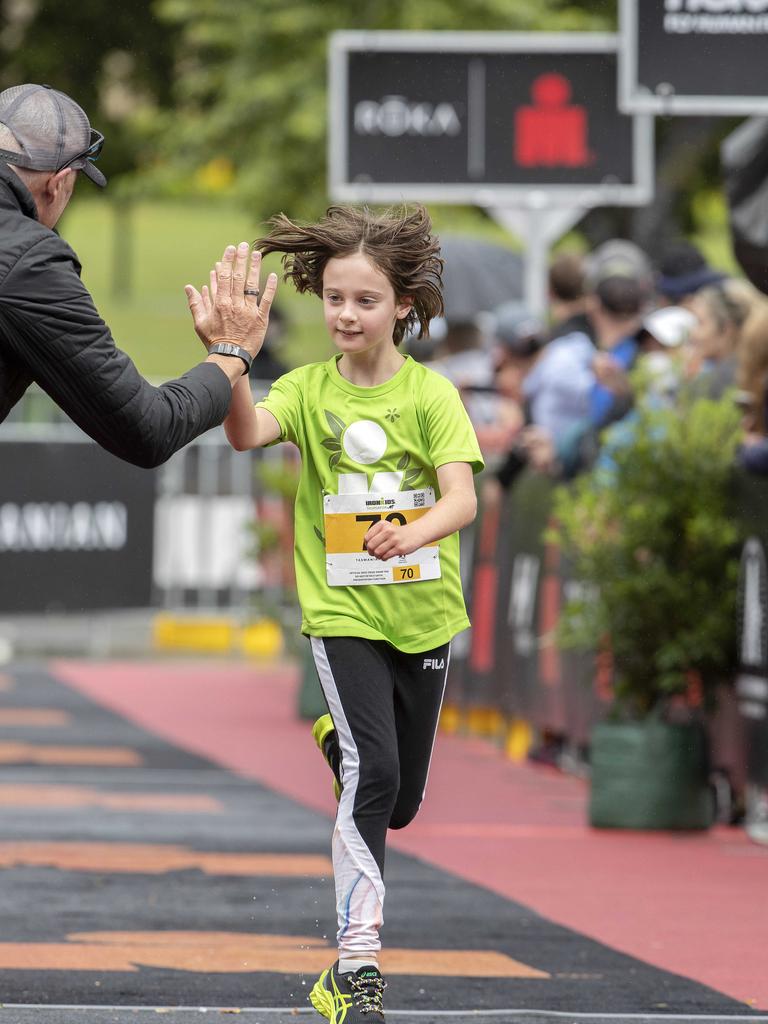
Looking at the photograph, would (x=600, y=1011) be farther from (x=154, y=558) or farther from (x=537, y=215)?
(x=154, y=558)

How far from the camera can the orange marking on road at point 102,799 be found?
10.0 meters

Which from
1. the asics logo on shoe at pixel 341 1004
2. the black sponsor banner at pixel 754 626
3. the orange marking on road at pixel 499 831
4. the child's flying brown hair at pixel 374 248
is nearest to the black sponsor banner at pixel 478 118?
the black sponsor banner at pixel 754 626

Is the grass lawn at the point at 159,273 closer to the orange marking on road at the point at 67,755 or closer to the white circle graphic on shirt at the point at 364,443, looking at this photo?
the orange marking on road at the point at 67,755

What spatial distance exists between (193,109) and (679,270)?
28304 mm

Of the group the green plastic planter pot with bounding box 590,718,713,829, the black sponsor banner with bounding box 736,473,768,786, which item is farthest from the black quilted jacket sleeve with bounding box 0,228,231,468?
the green plastic planter pot with bounding box 590,718,713,829

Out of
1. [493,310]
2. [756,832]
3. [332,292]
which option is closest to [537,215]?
[493,310]

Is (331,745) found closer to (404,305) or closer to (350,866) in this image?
(350,866)

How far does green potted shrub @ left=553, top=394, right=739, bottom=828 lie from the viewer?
9562 mm

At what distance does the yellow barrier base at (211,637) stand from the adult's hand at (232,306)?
14.4 m

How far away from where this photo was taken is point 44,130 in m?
4.95

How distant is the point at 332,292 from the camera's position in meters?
5.43

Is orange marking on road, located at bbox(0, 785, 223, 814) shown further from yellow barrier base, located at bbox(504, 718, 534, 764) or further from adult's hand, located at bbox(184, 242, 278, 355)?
adult's hand, located at bbox(184, 242, 278, 355)

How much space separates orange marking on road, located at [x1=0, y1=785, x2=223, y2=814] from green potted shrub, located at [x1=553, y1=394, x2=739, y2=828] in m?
1.80

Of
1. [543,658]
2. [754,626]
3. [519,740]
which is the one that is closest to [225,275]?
[754,626]
